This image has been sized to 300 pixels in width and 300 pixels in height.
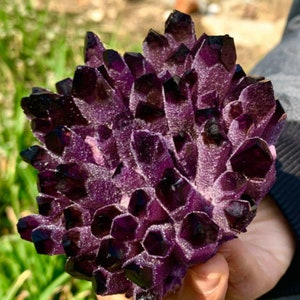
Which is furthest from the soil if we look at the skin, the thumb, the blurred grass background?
the thumb

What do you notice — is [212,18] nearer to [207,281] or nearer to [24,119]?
[24,119]

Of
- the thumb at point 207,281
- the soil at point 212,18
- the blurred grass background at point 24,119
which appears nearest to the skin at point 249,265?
the thumb at point 207,281

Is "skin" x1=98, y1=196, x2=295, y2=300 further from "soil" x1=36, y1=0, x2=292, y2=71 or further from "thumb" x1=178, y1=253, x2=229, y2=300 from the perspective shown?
"soil" x1=36, y1=0, x2=292, y2=71

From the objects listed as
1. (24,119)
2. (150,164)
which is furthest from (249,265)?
(24,119)

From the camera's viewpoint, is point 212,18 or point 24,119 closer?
point 24,119

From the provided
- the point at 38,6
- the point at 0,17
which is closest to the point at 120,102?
the point at 0,17

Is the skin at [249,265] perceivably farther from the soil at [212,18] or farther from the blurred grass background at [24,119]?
the soil at [212,18]
